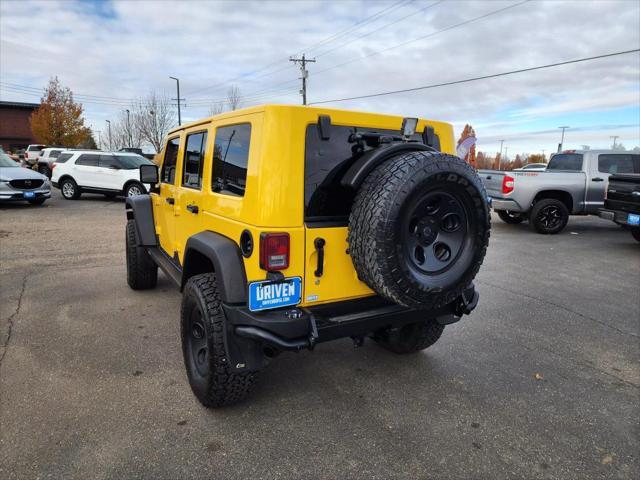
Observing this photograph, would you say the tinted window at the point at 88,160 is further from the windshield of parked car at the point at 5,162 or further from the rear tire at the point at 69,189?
the windshield of parked car at the point at 5,162

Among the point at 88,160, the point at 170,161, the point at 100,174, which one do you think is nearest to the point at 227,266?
the point at 170,161

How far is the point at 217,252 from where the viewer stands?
2.61 m

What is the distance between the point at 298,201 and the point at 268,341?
806 millimetres

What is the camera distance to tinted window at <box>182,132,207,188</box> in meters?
3.30

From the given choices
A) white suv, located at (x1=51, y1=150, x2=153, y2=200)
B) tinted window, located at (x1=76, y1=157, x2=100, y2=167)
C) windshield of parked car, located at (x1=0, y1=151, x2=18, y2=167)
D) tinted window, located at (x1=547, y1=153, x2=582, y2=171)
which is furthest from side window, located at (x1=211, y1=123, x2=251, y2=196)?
tinted window, located at (x1=76, y1=157, x2=100, y2=167)

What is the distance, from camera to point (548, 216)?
10164mm

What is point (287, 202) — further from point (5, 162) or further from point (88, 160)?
point (88, 160)

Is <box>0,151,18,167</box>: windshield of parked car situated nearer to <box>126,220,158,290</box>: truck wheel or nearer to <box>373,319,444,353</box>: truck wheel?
<box>126,220,158,290</box>: truck wheel

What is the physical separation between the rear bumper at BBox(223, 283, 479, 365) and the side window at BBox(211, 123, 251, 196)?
2.49ft

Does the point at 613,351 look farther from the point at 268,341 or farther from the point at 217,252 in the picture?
the point at 217,252

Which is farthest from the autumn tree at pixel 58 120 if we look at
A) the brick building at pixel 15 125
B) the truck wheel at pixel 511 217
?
the truck wheel at pixel 511 217

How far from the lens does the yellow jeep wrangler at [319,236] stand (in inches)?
92.3

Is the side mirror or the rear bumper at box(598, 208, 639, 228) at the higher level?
the side mirror

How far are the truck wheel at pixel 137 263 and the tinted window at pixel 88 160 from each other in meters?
11.0
